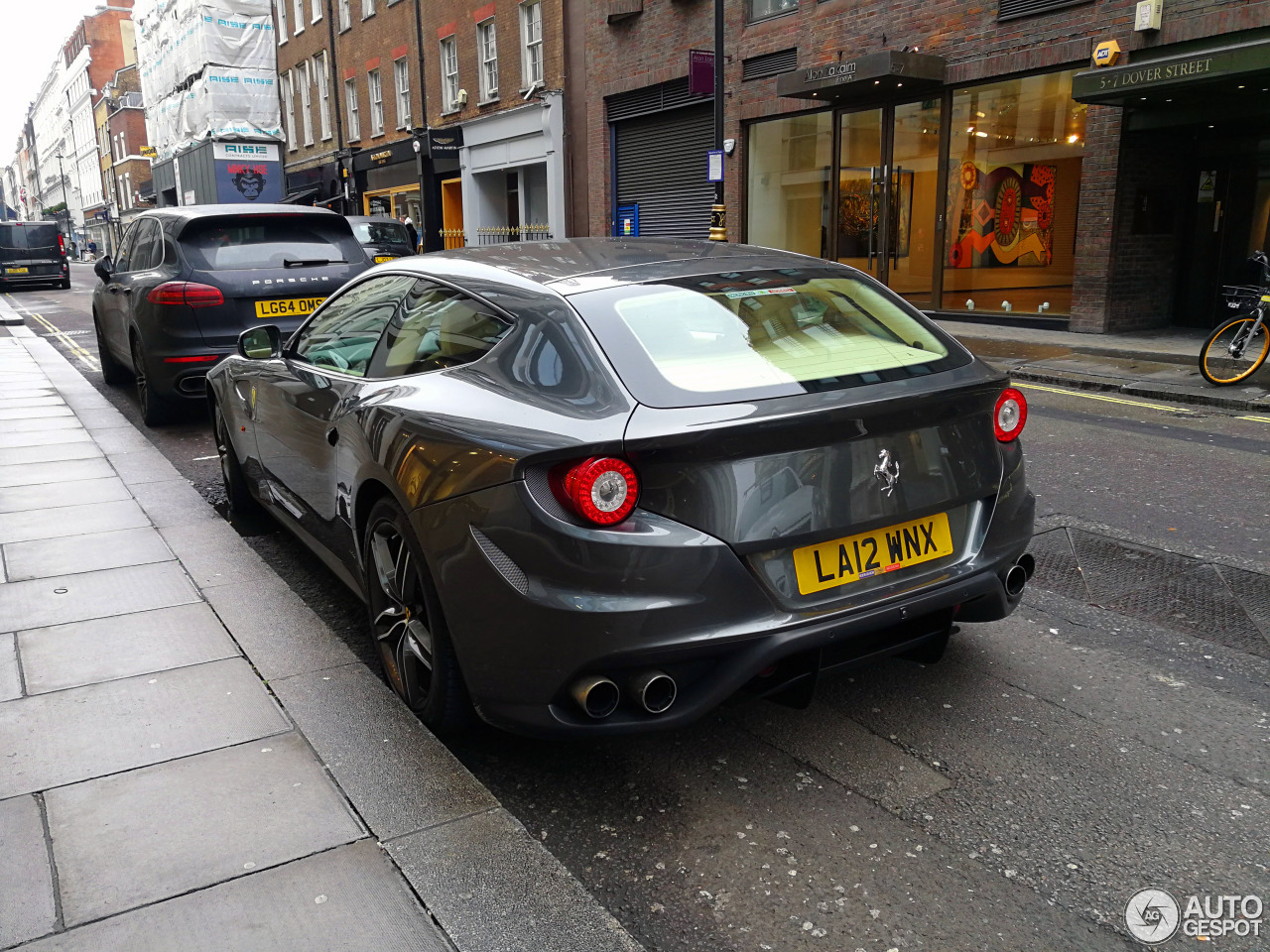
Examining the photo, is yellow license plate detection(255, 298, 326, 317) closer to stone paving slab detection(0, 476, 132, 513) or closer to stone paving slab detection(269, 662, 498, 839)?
stone paving slab detection(0, 476, 132, 513)

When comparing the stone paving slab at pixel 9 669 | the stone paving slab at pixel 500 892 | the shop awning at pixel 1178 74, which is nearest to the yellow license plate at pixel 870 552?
the stone paving slab at pixel 500 892

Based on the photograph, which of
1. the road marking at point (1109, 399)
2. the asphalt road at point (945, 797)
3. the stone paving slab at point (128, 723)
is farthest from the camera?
the road marking at point (1109, 399)

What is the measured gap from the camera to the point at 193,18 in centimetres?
4225

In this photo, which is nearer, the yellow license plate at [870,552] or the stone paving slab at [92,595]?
the yellow license plate at [870,552]

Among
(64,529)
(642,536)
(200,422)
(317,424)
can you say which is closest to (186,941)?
(642,536)

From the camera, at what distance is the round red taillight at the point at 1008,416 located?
10.7 ft

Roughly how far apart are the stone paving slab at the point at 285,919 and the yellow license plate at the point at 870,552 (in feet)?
4.13

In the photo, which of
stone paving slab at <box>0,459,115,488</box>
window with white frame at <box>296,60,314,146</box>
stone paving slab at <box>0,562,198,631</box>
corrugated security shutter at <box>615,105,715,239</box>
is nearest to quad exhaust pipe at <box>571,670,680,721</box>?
stone paving slab at <box>0,562,198,631</box>

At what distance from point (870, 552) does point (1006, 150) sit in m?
14.5

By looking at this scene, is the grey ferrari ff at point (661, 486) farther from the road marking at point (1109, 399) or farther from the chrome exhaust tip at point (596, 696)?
the road marking at point (1109, 399)

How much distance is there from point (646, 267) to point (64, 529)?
12.6ft

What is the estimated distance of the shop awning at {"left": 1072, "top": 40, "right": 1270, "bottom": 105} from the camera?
35.8 ft

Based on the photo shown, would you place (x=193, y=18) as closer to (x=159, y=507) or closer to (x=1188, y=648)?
(x=159, y=507)

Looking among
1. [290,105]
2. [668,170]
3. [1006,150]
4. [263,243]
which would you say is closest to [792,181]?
[668,170]
